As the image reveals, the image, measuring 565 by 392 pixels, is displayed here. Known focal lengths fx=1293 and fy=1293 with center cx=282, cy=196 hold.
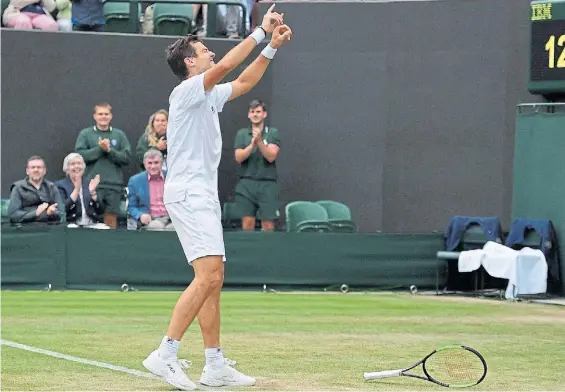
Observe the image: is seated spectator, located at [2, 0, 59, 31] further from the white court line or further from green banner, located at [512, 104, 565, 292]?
the white court line

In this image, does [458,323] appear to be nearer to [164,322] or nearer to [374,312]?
[374,312]

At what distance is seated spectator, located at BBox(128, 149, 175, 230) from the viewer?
17.0 meters

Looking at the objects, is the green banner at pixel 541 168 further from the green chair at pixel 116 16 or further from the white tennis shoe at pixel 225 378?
the white tennis shoe at pixel 225 378

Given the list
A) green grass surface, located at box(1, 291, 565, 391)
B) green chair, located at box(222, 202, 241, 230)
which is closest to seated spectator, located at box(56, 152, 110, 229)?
green grass surface, located at box(1, 291, 565, 391)

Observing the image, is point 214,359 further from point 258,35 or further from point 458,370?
point 258,35

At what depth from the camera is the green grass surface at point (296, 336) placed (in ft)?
26.8

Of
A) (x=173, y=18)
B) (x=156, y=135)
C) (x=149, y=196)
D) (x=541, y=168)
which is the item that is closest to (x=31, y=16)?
(x=173, y=18)

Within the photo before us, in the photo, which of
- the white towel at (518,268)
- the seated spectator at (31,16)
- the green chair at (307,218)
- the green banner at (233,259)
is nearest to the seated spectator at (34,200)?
the green banner at (233,259)

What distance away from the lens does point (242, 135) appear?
59.9ft

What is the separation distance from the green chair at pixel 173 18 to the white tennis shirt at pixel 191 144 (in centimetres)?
1178

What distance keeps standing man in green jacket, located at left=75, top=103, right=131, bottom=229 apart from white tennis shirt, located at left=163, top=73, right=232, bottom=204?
9.91 m

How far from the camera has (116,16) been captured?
19703 mm

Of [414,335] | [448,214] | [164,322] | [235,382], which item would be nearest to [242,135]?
[448,214]

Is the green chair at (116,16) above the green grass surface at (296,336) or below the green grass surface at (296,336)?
above
